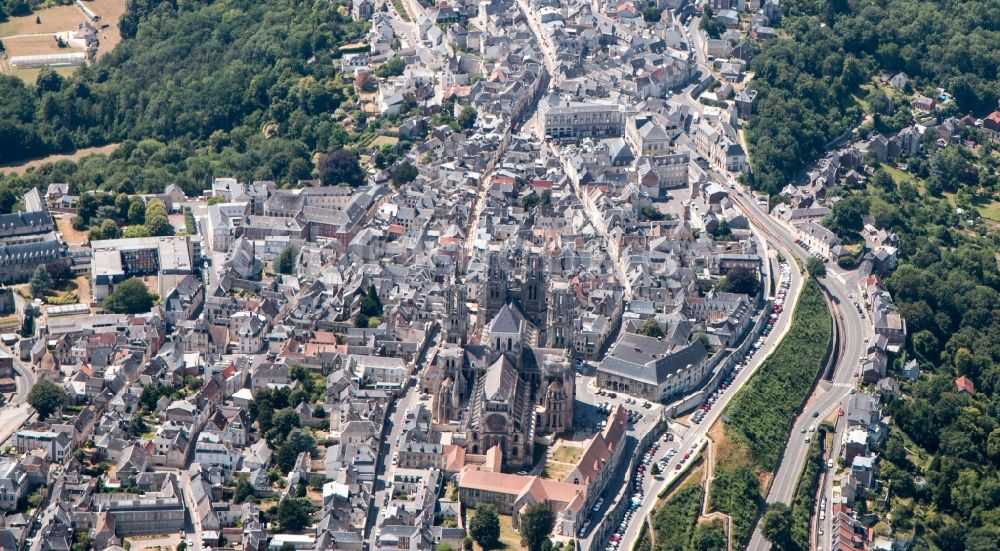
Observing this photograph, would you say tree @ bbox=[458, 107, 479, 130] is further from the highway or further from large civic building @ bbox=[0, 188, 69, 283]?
the highway

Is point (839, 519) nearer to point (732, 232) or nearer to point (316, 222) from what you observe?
point (732, 232)

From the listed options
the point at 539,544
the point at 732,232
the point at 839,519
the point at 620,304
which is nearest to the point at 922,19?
the point at 732,232

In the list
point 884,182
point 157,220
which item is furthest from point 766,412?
point 157,220

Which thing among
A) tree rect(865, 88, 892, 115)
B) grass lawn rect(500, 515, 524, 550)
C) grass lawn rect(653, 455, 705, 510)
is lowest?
grass lawn rect(653, 455, 705, 510)

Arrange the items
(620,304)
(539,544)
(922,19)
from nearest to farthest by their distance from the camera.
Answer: (539,544)
(620,304)
(922,19)

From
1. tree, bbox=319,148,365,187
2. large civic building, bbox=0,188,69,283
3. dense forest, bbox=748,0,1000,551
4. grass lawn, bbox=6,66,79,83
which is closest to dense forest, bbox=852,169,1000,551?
dense forest, bbox=748,0,1000,551

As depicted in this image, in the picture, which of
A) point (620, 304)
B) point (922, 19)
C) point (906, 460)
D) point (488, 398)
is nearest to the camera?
point (488, 398)

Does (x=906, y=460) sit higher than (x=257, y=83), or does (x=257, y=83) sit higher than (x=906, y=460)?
(x=257, y=83)

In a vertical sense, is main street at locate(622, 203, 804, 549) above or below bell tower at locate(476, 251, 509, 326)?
below
